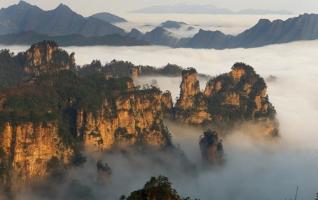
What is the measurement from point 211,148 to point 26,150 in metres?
31.5

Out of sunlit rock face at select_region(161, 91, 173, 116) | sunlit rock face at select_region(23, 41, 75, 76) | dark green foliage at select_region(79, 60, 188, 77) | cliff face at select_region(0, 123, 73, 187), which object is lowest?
cliff face at select_region(0, 123, 73, 187)

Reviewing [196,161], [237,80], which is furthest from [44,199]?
[237,80]

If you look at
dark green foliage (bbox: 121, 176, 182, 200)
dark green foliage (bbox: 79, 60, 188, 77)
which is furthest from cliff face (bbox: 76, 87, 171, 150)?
dark green foliage (bbox: 121, 176, 182, 200)

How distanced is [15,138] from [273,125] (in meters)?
57.7

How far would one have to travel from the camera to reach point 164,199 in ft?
163

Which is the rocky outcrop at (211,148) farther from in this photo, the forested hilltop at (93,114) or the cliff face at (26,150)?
the cliff face at (26,150)

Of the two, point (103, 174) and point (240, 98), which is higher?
point (240, 98)

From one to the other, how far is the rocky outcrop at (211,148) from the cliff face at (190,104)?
39.2 feet

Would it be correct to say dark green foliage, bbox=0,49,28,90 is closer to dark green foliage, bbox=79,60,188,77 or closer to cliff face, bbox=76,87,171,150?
dark green foliage, bbox=79,60,188,77

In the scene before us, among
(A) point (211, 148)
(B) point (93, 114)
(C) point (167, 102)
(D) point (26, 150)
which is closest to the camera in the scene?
(D) point (26, 150)

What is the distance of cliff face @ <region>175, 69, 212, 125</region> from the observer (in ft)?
424

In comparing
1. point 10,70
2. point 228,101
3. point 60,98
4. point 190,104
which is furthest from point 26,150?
point 10,70

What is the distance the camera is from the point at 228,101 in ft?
447

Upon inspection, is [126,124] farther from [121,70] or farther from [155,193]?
[155,193]
